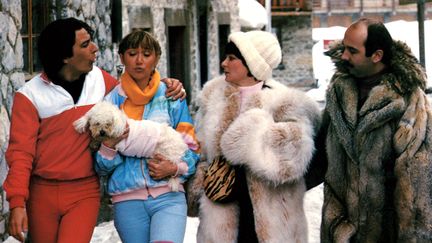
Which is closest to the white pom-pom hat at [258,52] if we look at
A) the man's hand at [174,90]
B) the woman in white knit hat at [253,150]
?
the woman in white knit hat at [253,150]

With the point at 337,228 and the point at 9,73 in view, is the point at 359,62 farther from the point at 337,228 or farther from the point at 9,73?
the point at 9,73

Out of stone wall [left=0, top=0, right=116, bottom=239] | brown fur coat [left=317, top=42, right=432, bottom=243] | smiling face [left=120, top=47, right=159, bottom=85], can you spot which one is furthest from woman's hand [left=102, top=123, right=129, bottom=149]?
stone wall [left=0, top=0, right=116, bottom=239]

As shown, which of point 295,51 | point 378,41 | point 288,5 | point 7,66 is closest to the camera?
point 378,41

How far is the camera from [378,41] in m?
3.80

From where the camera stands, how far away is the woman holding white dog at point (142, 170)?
3.88 m

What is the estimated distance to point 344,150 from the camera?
153 inches

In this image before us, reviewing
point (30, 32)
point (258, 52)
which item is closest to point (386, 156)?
point (258, 52)

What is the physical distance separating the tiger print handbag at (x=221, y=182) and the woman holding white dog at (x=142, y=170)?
0.45 ft

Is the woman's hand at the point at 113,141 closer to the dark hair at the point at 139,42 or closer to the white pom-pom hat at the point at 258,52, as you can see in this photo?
the dark hair at the point at 139,42

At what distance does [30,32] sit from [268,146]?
3677mm

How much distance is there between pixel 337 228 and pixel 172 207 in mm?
744

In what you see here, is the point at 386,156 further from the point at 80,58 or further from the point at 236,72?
the point at 80,58

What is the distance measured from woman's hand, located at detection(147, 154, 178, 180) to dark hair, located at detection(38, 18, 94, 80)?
23.0 inches

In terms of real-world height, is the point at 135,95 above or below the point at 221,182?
above
